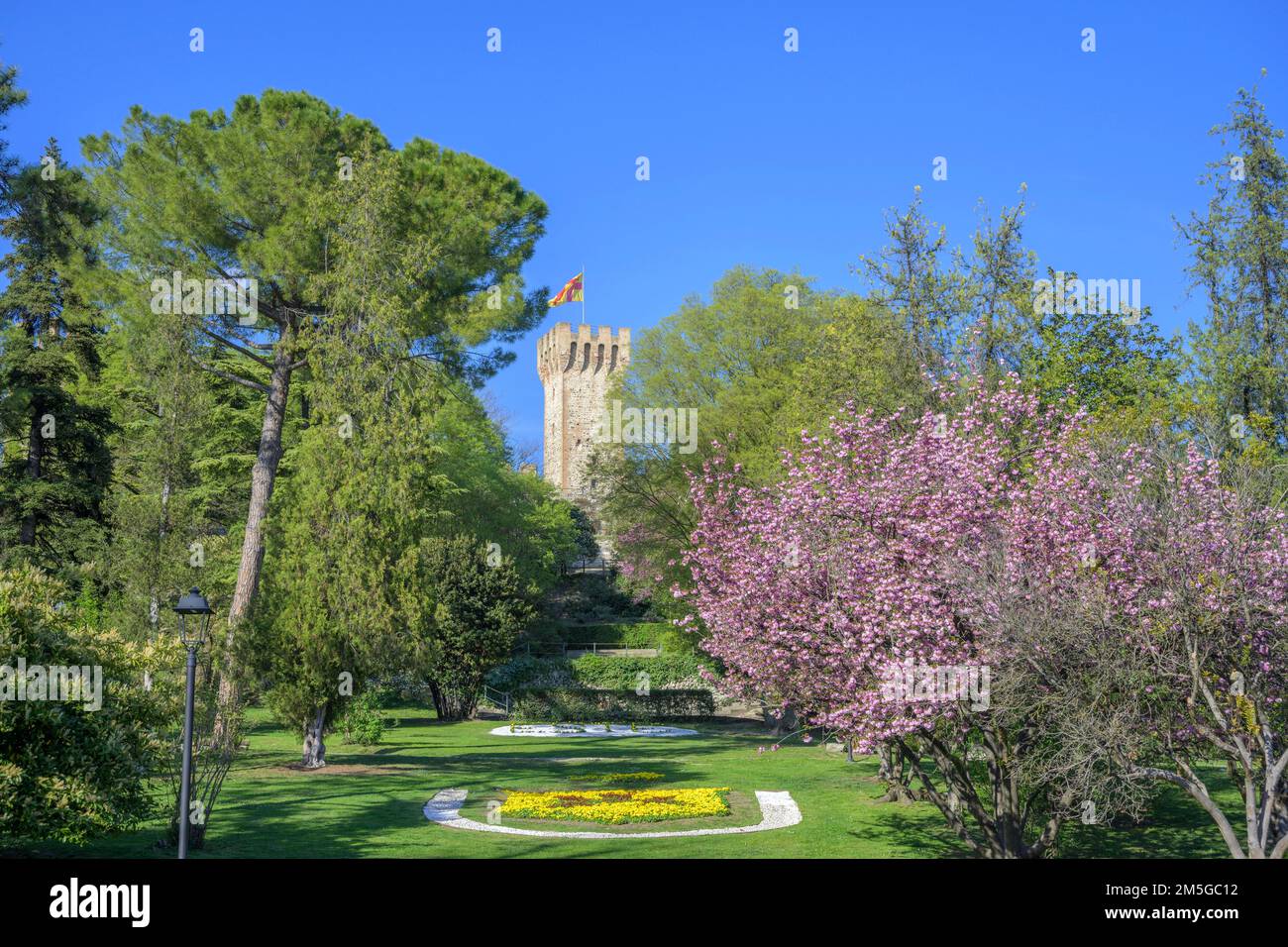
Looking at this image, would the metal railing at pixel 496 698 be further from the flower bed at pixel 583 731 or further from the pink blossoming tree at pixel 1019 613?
the pink blossoming tree at pixel 1019 613

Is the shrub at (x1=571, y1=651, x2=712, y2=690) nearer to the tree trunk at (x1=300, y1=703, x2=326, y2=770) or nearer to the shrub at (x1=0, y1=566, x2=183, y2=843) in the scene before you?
the tree trunk at (x1=300, y1=703, x2=326, y2=770)

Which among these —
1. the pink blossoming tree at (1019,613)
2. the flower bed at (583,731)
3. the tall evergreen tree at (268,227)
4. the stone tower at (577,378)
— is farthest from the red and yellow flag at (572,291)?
the pink blossoming tree at (1019,613)

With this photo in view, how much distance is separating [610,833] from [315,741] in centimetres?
902

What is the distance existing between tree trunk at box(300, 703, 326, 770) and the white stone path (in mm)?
3605

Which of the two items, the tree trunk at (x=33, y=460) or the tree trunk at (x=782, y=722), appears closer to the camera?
the tree trunk at (x=33, y=460)

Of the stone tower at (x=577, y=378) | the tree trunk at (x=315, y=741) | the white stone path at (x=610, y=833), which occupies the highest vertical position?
the stone tower at (x=577, y=378)

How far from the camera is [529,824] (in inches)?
706

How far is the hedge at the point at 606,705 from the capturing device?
41.6 metres

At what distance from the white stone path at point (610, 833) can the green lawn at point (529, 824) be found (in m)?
0.28

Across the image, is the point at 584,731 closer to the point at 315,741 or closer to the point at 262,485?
the point at 315,741

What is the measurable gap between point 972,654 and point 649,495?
25.0 m

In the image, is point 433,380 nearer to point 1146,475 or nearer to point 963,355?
point 963,355
